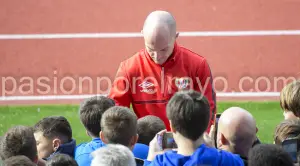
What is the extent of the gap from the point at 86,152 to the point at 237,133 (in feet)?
3.93

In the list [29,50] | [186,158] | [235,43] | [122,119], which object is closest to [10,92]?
[29,50]

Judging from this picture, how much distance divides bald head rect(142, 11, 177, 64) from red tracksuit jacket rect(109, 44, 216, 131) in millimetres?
163

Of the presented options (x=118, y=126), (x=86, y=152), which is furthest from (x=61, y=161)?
(x=86, y=152)

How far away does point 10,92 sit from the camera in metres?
12.3

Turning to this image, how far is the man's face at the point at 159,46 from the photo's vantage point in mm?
6703

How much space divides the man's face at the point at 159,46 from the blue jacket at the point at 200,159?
2144 mm

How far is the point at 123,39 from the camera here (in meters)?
13.1

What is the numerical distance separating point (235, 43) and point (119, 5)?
7.65 feet

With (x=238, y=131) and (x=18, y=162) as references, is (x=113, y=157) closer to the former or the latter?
(x=18, y=162)

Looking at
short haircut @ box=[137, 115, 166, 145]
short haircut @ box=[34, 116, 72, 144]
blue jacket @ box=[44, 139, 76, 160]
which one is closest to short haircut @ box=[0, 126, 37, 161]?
blue jacket @ box=[44, 139, 76, 160]

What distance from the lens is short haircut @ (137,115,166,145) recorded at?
6137mm

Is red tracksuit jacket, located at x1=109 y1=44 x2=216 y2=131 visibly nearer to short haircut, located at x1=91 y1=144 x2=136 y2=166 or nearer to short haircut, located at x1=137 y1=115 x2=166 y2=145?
short haircut, located at x1=137 y1=115 x2=166 y2=145

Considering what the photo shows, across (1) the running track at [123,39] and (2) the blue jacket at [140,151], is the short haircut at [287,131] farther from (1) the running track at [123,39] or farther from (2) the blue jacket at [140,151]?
(1) the running track at [123,39]

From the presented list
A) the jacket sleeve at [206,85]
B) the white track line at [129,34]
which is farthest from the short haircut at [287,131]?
the white track line at [129,34]
